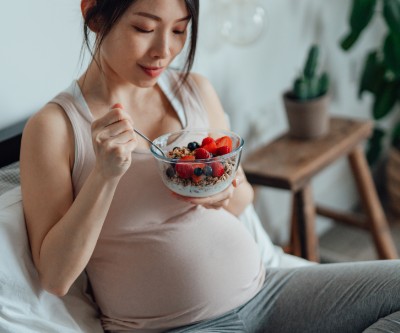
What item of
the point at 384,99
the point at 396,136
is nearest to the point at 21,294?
the point at 384,99

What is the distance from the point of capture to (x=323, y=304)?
1260 millimetres

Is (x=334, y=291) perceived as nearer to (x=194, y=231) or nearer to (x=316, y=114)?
(x=194, y=231)

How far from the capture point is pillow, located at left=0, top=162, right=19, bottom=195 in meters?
1.24

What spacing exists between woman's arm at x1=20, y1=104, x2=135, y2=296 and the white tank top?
4 cm

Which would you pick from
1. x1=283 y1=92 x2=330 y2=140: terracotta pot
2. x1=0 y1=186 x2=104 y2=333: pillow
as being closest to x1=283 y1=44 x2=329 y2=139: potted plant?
x1=283 y1=92 x2=330 y2=140: terracotta pot

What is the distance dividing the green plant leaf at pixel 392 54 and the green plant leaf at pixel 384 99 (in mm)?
139

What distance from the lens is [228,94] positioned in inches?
84.1

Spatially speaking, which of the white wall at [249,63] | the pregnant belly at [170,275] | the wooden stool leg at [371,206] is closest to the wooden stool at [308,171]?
the wooden stool leg at [371,206]

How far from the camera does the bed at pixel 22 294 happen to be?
3.68ft

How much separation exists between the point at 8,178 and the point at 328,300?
27.7 inches

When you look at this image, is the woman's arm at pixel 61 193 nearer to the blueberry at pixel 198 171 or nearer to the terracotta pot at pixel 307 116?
the blueberry at pixel 198 171

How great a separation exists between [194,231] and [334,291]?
1.04 ft

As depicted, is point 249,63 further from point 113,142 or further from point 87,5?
point 113,142

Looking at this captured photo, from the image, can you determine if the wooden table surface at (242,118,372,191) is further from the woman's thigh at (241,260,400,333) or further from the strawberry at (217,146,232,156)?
the strawberry at (217,146,232,156)
